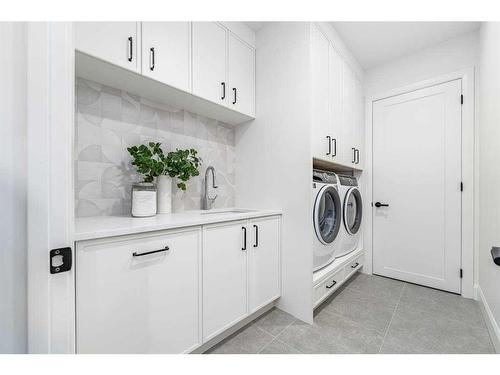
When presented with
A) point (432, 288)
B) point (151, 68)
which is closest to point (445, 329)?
point (432, 288)

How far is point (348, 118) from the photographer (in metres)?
2.38

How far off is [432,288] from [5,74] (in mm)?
3387

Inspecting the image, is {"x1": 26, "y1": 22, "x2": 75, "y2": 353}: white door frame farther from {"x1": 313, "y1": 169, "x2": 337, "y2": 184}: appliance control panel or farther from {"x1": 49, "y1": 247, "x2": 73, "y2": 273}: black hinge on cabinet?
{"x1": 313, "y1": 169, "x2": 337, "y2": 184}: appliance control panel

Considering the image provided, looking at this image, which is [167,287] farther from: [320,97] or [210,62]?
[320,97]

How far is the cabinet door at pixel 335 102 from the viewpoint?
2051mm

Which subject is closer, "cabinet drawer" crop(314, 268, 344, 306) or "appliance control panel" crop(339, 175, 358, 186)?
"cabinet drawer" crop(314, 268, 344, 306)

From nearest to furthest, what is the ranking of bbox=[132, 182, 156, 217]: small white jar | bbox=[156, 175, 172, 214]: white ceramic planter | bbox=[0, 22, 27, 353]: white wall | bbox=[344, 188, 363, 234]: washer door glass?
bbox=[0, 22, 27, 353]: white wall < bbox=[132, 182, 156, 217]: small white jar < bbox=[156, 175, 172, 214]: white ceramic planter < bbox=[344, 188, 363, 234]: washer door glass

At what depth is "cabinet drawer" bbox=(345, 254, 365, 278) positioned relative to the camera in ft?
7.53

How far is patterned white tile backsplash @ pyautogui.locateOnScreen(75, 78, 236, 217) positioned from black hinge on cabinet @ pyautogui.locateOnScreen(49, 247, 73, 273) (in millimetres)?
855

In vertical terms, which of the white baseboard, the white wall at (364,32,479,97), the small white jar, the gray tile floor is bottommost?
the gray tile floor

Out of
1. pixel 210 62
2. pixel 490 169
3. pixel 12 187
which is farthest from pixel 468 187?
pixel 12 187

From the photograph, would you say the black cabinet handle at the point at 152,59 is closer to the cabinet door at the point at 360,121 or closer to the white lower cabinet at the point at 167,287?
the white lower cabinet at the point at 167,287

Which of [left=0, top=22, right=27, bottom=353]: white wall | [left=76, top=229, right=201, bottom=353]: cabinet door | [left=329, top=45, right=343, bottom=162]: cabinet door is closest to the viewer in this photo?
[left=0, top=22, right=27, bottom=353]: white wall

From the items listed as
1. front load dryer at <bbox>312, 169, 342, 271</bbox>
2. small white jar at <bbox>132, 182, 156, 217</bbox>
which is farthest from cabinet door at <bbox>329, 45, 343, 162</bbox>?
small white jar at <bbox>132, 182, 156, 217</bbox>
